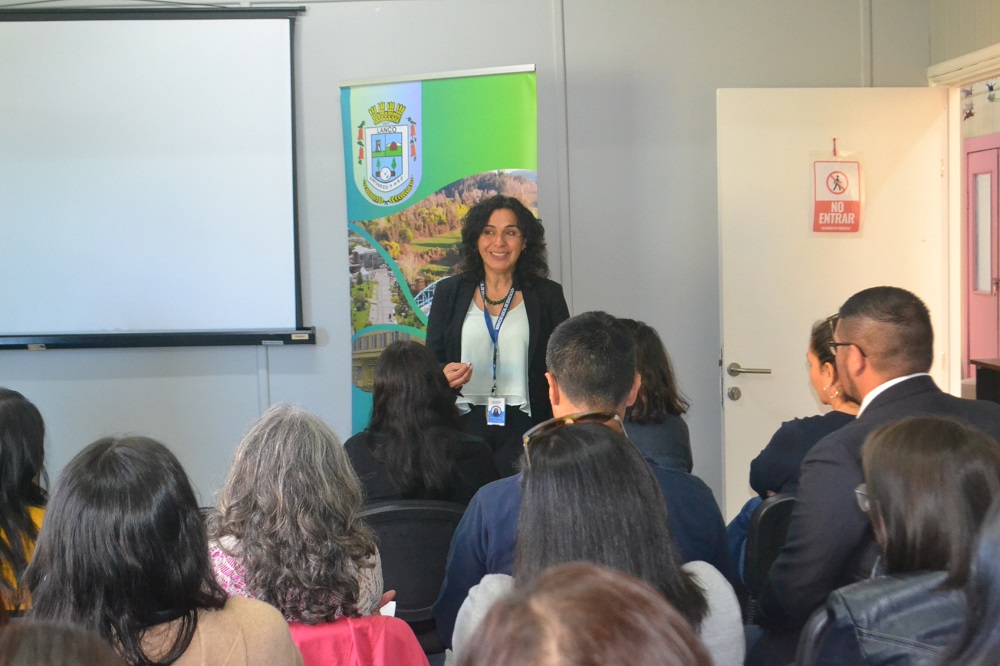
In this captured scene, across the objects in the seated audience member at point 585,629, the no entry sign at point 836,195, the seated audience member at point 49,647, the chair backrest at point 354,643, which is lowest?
the chair backrest at point 354,643

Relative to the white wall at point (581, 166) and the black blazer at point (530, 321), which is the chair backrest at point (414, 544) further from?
the white wall at point (581, 166)

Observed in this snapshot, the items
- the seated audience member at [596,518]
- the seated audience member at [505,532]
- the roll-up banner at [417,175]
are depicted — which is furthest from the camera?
the roll-up banner at [417,175]

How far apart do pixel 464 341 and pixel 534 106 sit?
1127 millimetres

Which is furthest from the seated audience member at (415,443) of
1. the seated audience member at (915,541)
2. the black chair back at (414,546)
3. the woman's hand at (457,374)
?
the seated audience member at (915,541)

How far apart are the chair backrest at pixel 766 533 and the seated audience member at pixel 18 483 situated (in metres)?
1.64

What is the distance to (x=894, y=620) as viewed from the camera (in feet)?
4.01

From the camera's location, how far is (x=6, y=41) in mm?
4078

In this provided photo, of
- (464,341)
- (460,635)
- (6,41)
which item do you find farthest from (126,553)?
(6,41)

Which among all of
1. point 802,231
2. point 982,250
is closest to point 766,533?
point 802,231

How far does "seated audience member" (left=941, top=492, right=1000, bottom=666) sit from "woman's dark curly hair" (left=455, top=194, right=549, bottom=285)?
262 cm

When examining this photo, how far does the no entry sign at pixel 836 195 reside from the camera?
4027mm

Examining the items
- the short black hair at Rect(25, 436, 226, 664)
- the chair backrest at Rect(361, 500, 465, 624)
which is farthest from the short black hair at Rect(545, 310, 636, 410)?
the short black hair at Rect(25, 436, 226, 664)

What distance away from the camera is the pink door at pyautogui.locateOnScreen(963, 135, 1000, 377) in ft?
26.6

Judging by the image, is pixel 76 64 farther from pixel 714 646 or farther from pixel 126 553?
pixel 714 646
